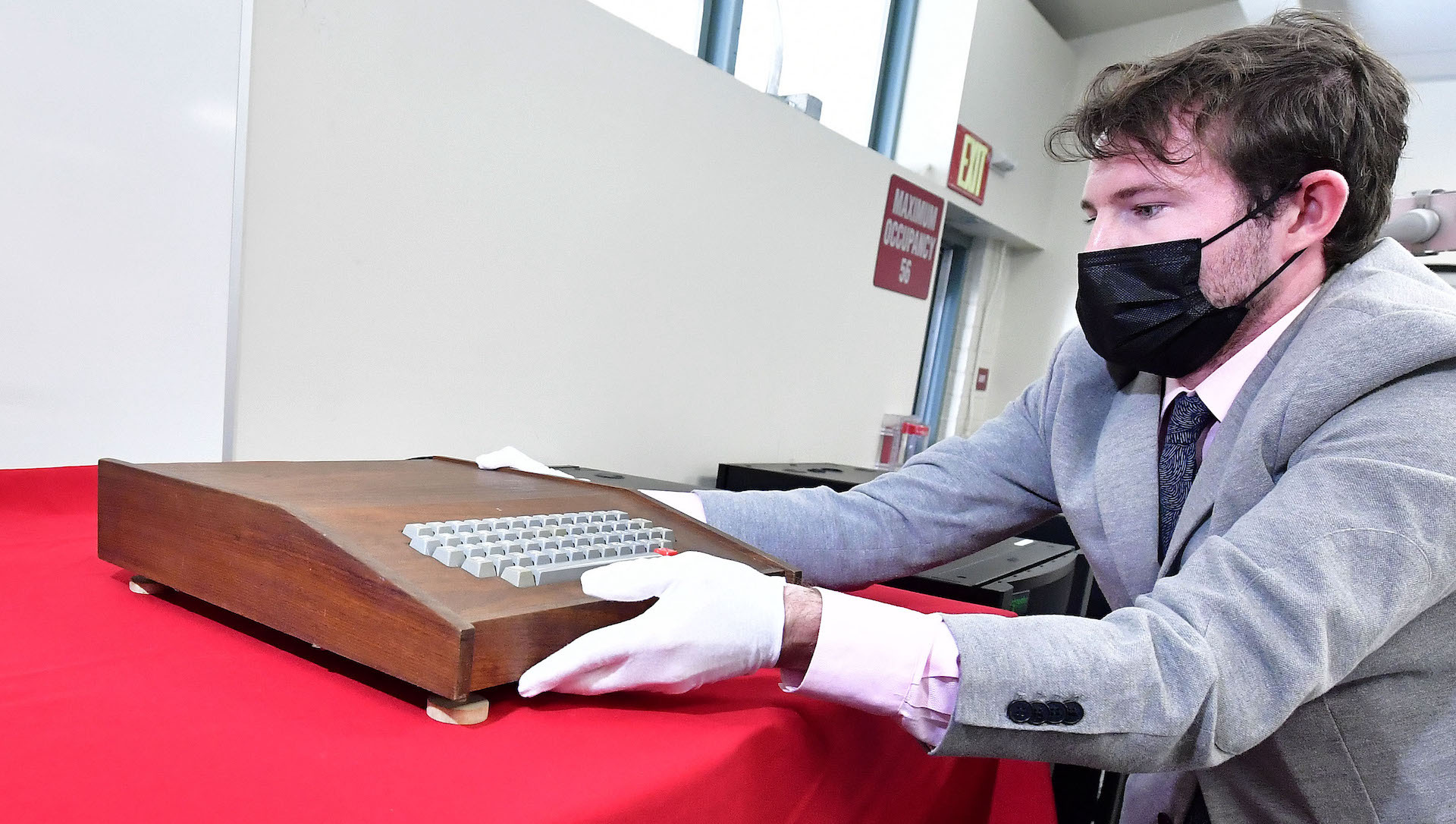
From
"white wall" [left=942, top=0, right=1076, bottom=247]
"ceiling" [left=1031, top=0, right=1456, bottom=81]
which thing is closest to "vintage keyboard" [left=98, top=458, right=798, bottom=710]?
"white wall" [left=942, top=0, right=1076, bottom=247]

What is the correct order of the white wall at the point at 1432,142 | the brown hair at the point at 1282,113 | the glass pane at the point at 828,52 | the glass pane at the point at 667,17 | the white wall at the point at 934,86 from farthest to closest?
the white wall at the point at 1432,142, the white wall at the point at 934,86, the glass pane at the point at 828,52, the glass pane at the point at 667,17, the brown hair at the point at 1282,113

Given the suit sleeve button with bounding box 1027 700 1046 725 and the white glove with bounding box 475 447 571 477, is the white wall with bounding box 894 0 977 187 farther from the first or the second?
the suit sleeve button with bounding box 1027 700 1046 725

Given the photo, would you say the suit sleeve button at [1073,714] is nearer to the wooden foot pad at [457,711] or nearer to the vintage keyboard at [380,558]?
the vintage keyboard at [380,558]

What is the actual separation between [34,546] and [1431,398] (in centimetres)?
114

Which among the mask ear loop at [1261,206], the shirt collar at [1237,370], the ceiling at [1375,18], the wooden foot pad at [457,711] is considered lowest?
the wooden foot pad at [457,711]

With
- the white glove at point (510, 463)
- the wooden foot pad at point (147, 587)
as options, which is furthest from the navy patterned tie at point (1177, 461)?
the wooden foot pad at point (147, 587)

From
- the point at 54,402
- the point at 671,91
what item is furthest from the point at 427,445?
the point at 671,91

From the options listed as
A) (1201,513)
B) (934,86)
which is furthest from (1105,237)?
(934,86)

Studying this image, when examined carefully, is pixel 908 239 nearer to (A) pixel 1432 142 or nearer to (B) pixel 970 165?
(B) pixel 970 165

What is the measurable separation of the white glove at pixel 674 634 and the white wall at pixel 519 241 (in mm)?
857

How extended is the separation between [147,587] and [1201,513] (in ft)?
2.91

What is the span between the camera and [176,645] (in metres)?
0.56

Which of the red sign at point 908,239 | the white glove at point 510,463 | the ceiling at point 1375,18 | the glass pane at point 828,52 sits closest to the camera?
the white glove at point 510,463

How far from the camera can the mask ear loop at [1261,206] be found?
91cm
